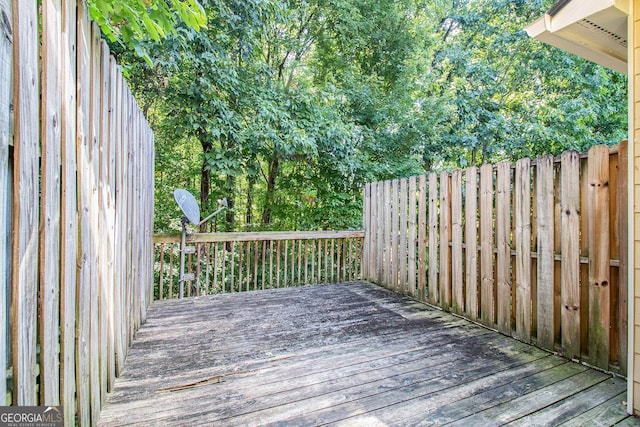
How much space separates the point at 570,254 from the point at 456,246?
A: 112cm

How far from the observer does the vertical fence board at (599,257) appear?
2.14m

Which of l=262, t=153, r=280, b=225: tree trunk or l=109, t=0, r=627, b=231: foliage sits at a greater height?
l=109, t=0, r=627, b=231: foliage

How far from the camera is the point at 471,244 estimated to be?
321 cm

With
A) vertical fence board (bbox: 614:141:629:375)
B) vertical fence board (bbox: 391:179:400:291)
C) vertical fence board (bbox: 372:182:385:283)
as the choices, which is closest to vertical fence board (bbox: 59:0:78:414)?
vertical fence board (bbox: 614:141:629:375)

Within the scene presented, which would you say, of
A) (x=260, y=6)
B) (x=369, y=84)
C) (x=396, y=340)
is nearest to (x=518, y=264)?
(x=396, y=340)

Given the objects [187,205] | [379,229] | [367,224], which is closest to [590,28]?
[379,229]

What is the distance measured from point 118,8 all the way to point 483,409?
125 inches

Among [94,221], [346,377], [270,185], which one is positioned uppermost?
[270,185]

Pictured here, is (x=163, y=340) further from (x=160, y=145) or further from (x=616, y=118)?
(x=616, y=118)

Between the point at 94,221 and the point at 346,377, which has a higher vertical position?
the point at 94,221

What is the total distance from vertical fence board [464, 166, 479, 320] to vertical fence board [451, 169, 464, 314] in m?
0.07

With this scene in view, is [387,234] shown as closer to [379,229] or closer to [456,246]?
[379,229]

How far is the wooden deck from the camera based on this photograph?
1.71 m

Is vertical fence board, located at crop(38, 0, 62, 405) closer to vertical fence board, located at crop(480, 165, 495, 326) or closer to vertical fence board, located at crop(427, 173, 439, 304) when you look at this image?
vertical fence board, located at crop(480, 165, 495, 326)
